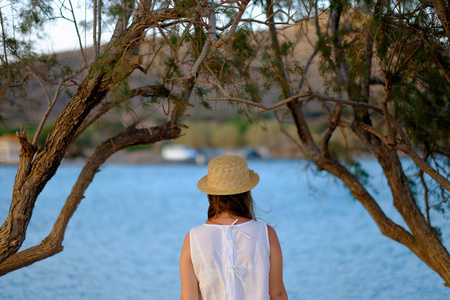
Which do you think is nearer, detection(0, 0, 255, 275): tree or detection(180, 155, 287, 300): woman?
detection(180, 155, 287, 300): woman

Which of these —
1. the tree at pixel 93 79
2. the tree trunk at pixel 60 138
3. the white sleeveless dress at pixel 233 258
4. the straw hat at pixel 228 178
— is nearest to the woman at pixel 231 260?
the white sleeveless dress at pixel 233 258

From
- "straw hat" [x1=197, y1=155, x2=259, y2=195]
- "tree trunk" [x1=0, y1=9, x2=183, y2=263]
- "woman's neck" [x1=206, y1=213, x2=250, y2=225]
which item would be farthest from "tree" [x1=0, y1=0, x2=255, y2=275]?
"woman's neck" [x1=206, y1=213, x2=250, y2=225]

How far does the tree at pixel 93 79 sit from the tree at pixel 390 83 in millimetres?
441

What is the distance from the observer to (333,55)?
4.52 meters

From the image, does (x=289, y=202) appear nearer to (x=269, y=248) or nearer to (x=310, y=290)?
(x=310, y=290)

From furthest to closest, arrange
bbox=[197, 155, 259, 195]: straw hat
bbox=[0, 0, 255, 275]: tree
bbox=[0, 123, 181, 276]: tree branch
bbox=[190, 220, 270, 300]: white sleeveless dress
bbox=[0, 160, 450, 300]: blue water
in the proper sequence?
bbox=[0, 160, 450, 300]: blue water < bbox=[0, 123, 181, 276]: tree branch < bbox=[0, 0, 255, 275]: tree < bbox=[197, 155, 259, 195]: straw hat < bbox=[190, 220, 270, 300]: white sleeveless dress

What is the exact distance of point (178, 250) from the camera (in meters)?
14.0

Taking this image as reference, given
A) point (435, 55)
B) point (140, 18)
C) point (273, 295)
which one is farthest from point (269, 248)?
point (435, 55)

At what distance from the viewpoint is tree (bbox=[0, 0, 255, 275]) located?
3.27m

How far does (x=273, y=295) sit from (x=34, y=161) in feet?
6.24

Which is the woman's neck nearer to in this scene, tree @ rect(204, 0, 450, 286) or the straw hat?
the straw hat

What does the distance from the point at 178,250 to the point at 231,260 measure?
11993mm

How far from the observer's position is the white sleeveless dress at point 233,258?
89.2 inches

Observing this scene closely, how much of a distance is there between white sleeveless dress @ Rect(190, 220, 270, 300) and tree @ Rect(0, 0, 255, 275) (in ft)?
3.35
